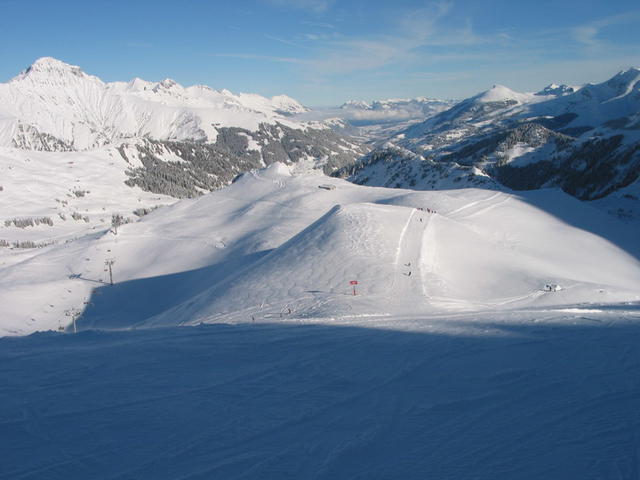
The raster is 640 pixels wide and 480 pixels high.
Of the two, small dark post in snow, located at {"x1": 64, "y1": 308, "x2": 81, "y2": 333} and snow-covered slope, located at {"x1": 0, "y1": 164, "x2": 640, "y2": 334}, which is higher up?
snow-covered slope, located at {"x1": 0, "y1": 164, "x2": 640, "y2": 334}

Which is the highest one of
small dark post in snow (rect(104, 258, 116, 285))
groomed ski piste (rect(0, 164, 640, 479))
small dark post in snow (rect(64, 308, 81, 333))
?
groomed ski piste (rect(0, 164, 640, 479))

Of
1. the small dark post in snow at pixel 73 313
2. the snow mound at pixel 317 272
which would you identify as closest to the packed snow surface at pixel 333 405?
the snow mound at pixel 317 272

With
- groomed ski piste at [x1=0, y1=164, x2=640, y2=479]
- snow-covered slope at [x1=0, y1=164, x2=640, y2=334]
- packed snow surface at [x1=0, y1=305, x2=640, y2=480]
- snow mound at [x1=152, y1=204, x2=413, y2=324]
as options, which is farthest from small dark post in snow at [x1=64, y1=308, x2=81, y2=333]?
packed snow surface at [x1=0, y1=305, x2=640, y2=480]

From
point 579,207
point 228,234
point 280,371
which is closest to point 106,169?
point 228,234

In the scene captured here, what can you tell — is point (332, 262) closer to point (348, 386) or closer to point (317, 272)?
point (317, 272)

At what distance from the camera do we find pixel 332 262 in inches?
1190

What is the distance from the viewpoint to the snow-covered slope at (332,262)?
2525 centimetres

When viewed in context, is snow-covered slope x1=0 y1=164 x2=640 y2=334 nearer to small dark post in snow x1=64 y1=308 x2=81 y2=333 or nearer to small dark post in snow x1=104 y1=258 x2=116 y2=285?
small dark post in snow x1=104 y1=258 x2=116 y2=285

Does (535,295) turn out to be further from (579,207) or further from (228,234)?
(228,234)

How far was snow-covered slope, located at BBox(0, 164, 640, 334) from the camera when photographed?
2525cm

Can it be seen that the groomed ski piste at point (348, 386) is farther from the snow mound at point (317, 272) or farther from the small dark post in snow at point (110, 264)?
the small dark post in snow at point (110, 264)

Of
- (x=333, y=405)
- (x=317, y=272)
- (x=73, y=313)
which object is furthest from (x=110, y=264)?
(x=333, y=405)

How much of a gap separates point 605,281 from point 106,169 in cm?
20852

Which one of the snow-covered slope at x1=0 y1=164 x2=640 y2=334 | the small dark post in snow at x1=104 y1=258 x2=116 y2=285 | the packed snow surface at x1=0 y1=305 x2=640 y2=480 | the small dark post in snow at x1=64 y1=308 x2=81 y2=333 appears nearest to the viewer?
the packed snow surface at x1=0 y1=305 x2=640 y2=480
